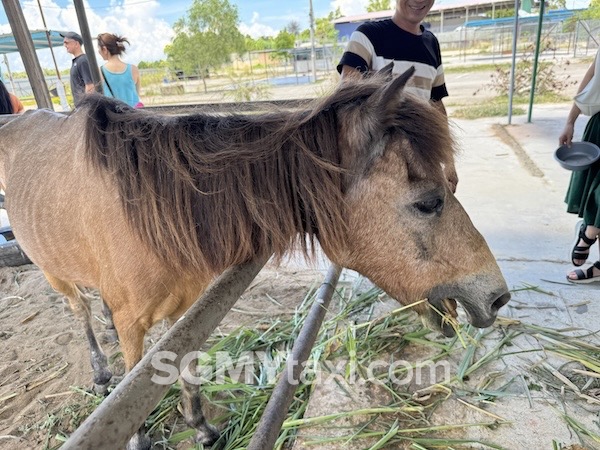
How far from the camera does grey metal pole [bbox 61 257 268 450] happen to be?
2.16ft

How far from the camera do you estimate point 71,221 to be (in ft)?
5.78

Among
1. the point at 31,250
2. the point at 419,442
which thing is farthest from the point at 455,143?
the point at 31,250

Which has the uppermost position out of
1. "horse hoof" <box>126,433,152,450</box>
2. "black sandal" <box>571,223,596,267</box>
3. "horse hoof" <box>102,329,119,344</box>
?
"black sandal" <box>571,223,596,267</box>

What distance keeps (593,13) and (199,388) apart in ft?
81.8

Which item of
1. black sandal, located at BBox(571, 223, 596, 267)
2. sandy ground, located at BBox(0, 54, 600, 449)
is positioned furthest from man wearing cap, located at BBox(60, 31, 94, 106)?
black sandal, located at BBox(571, 223, 596, 267)

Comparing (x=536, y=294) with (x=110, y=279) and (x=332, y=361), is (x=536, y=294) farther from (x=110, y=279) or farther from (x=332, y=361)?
(x=110, y=279)

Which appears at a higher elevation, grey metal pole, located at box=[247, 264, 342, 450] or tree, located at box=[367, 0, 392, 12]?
tree, located at box=[367, 0, 392, 12]

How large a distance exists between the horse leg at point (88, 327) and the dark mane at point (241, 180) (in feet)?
5.00

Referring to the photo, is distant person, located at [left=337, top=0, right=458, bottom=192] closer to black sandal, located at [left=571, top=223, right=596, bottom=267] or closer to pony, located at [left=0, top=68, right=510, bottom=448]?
pony, located at [left=0, top=68, right=510, bottom=448]

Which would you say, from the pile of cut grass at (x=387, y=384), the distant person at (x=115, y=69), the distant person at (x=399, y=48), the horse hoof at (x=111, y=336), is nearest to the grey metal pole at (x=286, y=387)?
the pile of cut grass at (x=387, y=384)

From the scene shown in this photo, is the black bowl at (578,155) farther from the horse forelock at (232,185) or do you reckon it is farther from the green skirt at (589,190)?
the horse forelock at (232,185)

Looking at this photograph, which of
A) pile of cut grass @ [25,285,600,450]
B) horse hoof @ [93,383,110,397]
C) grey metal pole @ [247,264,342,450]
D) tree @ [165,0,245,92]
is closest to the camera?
grey metal pole @ [247,264,342,450]

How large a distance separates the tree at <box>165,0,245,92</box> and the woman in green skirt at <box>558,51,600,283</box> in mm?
25517

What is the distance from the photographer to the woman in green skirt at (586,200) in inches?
113
